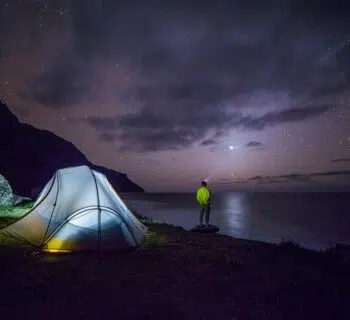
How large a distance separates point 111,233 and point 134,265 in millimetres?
1910

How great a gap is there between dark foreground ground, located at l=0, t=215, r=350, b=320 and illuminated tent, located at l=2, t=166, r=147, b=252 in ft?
1.62

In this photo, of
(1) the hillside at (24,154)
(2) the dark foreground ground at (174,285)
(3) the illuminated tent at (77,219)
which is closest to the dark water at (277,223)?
(2) the dark foreground ground at (174,285)

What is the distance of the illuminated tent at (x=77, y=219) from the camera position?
9.23 metres

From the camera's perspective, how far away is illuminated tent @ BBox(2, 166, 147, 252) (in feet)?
30.3

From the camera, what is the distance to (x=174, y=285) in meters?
6.45

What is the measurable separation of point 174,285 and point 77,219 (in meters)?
4.48

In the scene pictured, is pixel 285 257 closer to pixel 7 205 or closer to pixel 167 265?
pixel 167 265

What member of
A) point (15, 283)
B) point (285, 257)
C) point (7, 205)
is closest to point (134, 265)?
point (15, 283)

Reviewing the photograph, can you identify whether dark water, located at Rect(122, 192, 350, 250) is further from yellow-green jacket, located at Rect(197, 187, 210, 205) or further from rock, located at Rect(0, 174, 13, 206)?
rock, located at Rect(0, 174, 13, 206)

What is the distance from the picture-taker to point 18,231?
10.2m

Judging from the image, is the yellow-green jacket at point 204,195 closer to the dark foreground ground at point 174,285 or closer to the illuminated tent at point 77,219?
the illuminated tent at point 77,219

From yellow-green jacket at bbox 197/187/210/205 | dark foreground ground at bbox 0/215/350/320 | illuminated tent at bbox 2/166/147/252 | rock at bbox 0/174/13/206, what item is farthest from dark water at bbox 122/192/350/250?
illuminated tent at bbox 2/166/147/252

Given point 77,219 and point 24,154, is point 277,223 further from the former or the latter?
point 24,154

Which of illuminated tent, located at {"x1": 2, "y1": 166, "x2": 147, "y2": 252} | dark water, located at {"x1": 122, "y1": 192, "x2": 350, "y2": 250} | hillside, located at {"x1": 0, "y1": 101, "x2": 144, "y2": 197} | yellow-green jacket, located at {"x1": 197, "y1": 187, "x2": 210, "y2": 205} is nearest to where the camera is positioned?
illuminated tent, located at {"x1": 2, "y1": 166, "x2": 147, "y2": 252}
